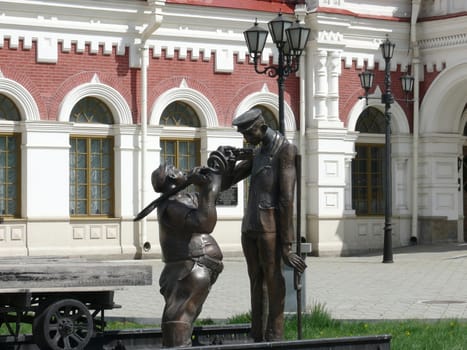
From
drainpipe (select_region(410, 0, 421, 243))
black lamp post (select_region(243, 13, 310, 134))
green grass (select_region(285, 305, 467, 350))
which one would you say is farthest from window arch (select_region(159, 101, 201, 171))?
green grass (select_region(285, 305, 467, 350))

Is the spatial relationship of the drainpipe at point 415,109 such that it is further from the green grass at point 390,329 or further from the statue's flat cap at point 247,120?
the statue's flat cap at point 247,120

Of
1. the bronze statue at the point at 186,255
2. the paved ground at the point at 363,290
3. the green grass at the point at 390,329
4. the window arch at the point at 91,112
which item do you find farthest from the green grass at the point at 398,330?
the window arch at the point at 91,112

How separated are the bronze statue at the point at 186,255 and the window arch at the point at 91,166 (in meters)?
15.1

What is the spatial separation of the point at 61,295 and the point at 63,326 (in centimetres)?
37

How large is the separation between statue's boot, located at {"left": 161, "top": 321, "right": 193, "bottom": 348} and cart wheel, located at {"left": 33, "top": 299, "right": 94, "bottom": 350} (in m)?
1.80

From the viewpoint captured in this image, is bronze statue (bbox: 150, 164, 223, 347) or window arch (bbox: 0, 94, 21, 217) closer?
bronze statue (bbox: 150, 164, 223, 347)

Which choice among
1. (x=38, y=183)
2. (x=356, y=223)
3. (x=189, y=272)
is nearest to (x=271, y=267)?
(x=189, y=272)

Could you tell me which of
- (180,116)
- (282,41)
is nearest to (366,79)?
(180,116)

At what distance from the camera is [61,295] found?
11.7 meters

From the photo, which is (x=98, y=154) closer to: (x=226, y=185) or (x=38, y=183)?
(x=38, y=183)

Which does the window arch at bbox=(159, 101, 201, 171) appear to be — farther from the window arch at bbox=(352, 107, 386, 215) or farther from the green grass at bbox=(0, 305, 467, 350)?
the green grass at bbox=(0, 305, 467, 350)

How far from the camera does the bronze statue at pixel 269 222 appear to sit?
9883 mm

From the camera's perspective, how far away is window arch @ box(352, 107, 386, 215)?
93.8 feet

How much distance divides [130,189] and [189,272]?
15701mm
